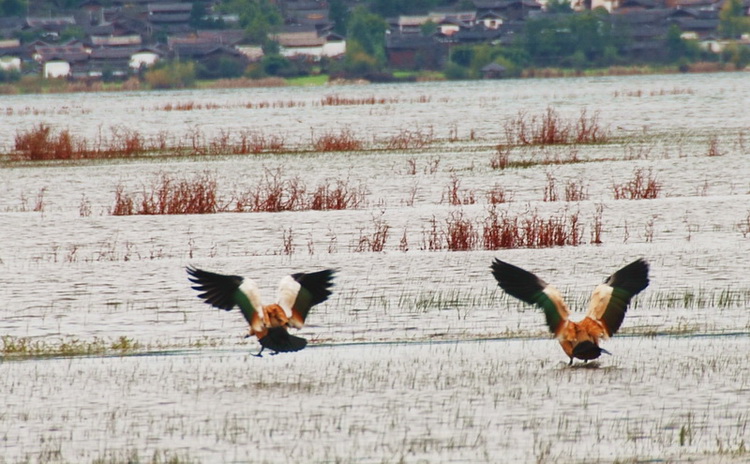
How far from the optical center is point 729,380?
10.5 meters

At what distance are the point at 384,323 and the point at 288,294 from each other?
8.55ft

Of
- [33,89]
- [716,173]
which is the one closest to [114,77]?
[33,89]

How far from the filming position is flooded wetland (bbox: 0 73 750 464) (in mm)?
9195

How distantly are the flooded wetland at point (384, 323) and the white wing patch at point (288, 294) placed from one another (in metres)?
0.59

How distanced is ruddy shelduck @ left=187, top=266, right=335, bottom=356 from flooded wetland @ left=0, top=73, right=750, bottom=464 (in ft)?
1.23

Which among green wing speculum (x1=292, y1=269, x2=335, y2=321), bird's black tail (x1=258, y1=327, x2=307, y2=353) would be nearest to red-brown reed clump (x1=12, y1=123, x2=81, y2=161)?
green wing speculum (x1=292, y1=269, x2=335, y2=321)

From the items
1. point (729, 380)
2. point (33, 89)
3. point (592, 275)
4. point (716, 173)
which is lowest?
point (33, 89)

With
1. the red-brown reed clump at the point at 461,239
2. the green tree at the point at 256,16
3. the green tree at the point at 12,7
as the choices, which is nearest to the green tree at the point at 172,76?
the green tree at the point at 256,16

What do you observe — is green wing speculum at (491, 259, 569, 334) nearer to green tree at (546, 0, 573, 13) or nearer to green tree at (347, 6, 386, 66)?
green tree at (347, 6, 386, 66)

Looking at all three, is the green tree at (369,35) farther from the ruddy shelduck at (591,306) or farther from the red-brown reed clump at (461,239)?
the ruddy shelduck at (591,306)

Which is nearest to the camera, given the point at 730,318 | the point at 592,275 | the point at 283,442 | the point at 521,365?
the point at 283,442

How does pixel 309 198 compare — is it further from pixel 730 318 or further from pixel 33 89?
pixel 33 89

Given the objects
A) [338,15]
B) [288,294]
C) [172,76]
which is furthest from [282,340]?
[338,15]

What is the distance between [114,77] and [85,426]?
136 metres
